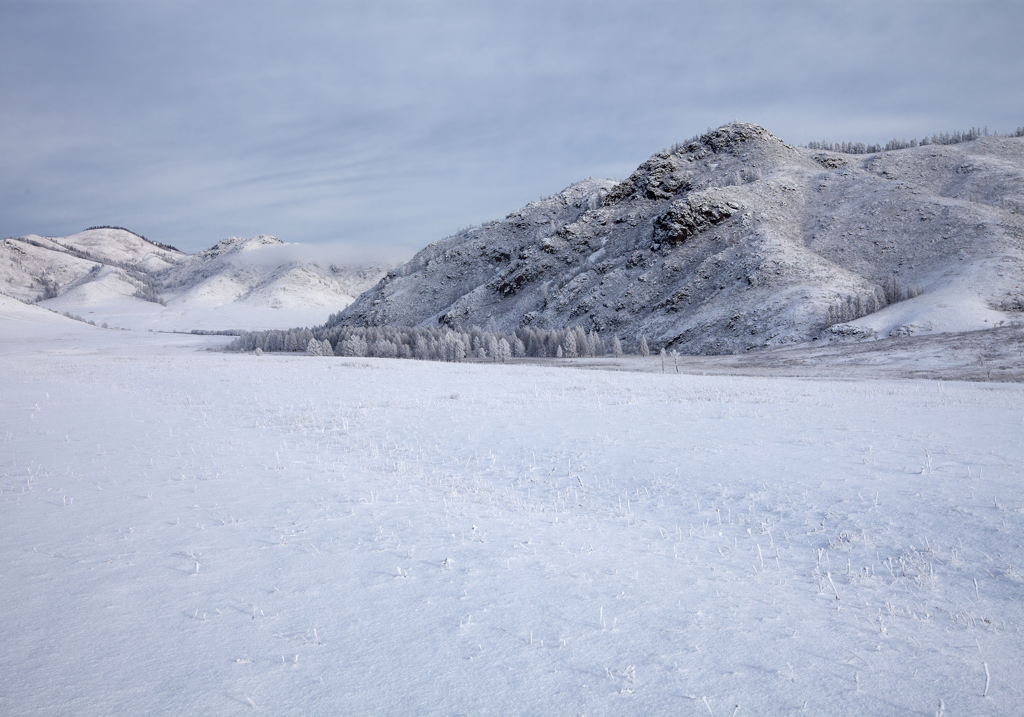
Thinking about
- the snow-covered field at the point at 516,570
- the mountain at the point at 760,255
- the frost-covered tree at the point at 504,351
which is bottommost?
the snow-covered field at the point at 516,570

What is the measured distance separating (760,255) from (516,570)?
98.6 metres

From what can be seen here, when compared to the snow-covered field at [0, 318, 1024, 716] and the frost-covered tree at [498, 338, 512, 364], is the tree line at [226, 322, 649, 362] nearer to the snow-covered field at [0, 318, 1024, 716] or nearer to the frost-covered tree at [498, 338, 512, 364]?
the frost-covered tree at [498, 338, 512, 364]

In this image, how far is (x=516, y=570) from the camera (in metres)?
7.78

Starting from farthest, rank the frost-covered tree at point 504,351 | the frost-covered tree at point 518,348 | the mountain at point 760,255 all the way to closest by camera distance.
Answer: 1. the frost-covered tree at point 518,348
2. the frost-covered tree at point 504,351
3. the mountain at point 760,255

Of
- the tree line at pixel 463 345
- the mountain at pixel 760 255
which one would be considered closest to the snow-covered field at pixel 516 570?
the tree line at pixel 463 345

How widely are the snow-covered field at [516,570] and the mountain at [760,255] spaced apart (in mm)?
62136

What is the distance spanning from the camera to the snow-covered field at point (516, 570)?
5230 mm

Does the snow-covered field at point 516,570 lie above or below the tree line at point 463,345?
below

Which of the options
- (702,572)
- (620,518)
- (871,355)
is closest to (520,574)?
(702,572)

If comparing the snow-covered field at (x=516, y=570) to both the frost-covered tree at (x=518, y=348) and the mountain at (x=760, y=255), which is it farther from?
the frost-covered tree at (x=518, y=348)

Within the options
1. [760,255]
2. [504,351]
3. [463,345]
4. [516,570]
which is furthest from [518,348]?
[516,570]

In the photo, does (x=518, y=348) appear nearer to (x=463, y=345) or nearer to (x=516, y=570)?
(x=463, y=345)

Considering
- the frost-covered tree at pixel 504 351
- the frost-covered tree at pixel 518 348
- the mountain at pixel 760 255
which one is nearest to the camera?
the mountain at pixel 760 255

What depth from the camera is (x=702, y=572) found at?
25.8 ft
